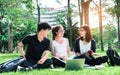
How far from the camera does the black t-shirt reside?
29.6 feet

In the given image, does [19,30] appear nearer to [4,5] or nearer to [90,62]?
[4,5]

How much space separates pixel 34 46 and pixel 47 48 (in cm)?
32

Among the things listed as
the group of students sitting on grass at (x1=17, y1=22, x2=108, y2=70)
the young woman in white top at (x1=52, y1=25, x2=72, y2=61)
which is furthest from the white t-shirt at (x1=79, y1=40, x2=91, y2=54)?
the young woman in white top at (x1=52, y1=25, x2=72, y2=61)

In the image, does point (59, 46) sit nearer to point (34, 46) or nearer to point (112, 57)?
point (112, 57)

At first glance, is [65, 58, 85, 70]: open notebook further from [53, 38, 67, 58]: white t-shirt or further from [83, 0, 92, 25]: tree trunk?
[83, 0, 92, 25]: tree trunk

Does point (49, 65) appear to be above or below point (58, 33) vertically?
below

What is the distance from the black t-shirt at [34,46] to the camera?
9.02 meters

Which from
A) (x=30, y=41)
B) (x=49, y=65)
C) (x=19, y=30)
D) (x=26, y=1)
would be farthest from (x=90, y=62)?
(x=19, y=30)

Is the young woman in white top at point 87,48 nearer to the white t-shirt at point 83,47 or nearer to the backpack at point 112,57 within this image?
the white t-shirt at point 83,47

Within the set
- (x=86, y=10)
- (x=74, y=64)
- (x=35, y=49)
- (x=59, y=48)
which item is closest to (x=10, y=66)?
(x=35, y=49)

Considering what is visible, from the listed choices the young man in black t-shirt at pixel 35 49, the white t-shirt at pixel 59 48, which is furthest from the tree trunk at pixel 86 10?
the young man in black t-shirt at pixel 35 49

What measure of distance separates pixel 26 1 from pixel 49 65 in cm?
2626

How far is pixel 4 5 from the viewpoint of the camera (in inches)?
1383

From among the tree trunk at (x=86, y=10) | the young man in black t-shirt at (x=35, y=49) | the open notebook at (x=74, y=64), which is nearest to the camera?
the open notebook at (x=74, y=64)
